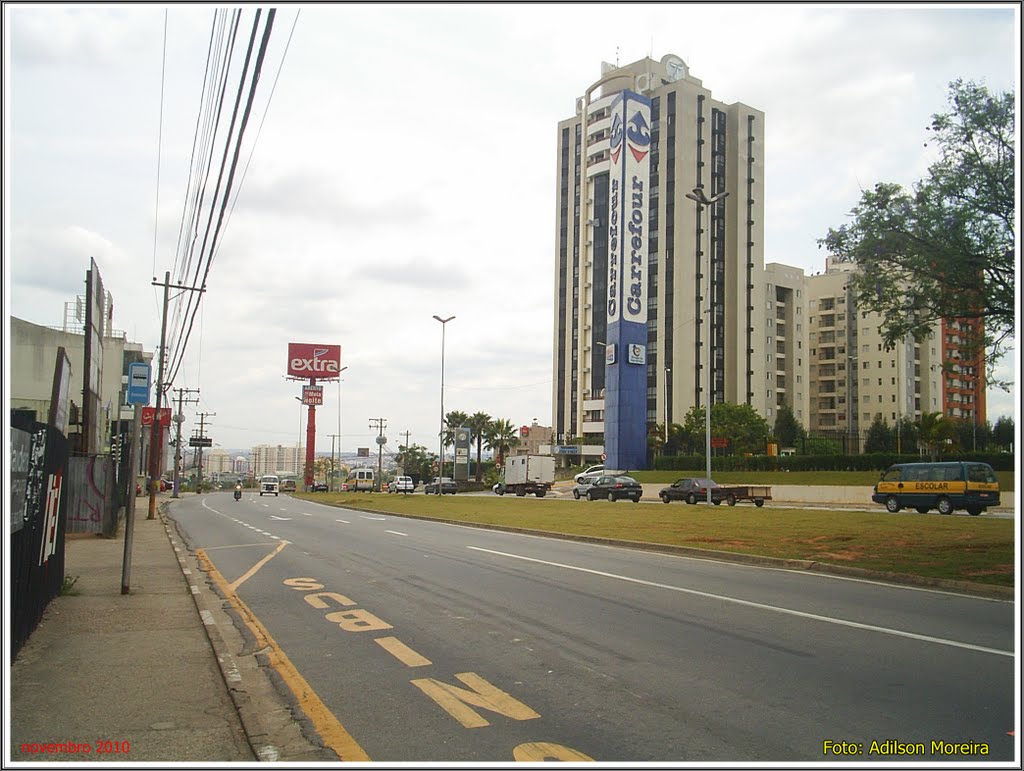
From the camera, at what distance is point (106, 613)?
10.5 metres

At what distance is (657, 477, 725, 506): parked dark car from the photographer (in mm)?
41594

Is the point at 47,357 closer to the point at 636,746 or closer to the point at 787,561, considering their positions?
the point at 787,561

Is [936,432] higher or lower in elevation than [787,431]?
lower

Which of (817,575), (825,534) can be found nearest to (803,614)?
(817,575)

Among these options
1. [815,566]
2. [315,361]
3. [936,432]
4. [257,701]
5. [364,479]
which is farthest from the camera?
[315,361]

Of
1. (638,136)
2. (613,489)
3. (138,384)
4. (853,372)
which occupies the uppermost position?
(638,136)

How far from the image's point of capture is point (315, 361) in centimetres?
11806

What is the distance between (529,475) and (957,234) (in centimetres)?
4804

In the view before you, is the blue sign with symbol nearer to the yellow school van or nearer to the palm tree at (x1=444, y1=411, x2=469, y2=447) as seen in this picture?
the yellow school van

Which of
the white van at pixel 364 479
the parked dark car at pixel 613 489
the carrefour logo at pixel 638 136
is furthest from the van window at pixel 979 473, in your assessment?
the white van at pixel 364 479

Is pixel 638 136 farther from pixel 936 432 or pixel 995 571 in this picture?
pixel 995 571

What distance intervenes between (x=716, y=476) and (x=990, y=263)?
159ft

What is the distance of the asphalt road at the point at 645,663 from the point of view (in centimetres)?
550

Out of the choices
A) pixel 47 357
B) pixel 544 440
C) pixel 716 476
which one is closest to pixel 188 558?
pixel 47 357
